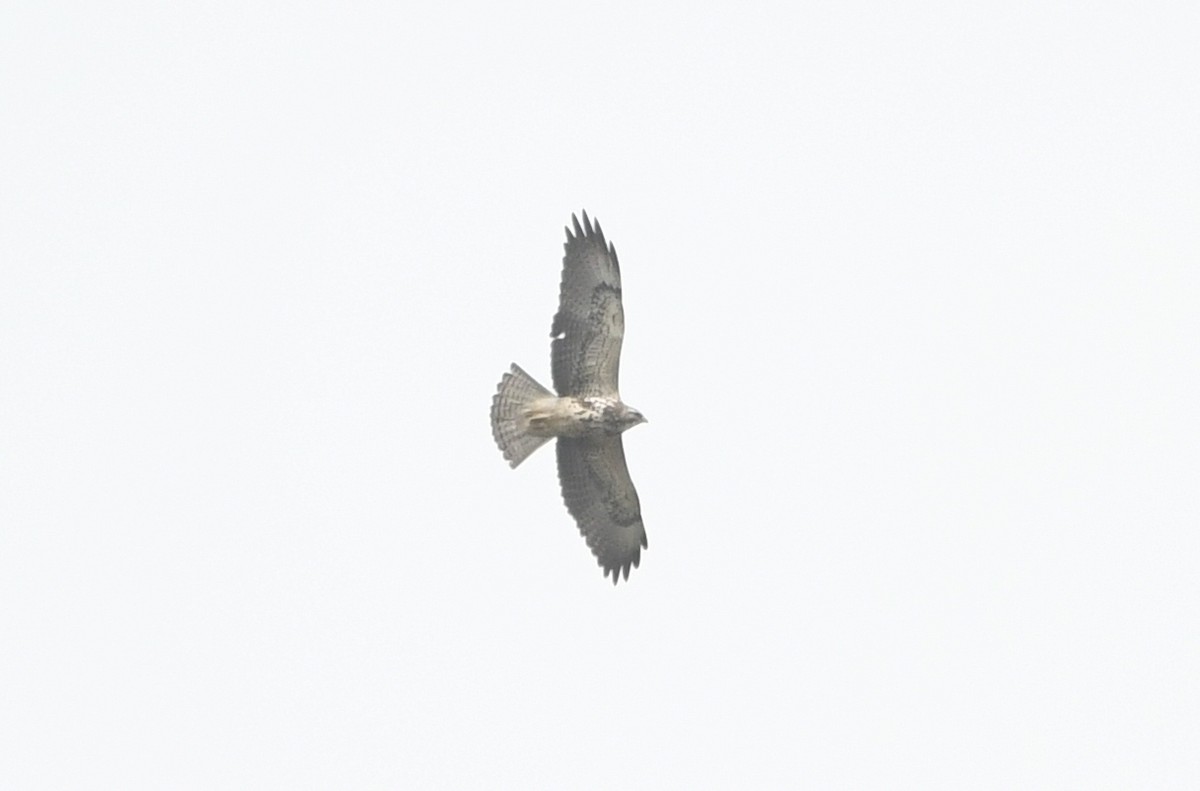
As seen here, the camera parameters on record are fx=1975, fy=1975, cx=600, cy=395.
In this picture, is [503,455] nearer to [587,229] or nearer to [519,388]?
[519,388]

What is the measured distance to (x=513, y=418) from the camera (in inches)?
752

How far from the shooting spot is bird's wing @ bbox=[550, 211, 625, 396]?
18.8 m

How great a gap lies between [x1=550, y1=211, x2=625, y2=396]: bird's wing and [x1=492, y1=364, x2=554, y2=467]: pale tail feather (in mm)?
367

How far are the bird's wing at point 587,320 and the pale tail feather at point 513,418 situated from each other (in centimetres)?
37

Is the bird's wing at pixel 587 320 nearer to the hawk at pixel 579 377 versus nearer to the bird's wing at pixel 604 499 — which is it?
the hawk at pixel 579 377

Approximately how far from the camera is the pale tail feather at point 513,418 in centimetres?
1908

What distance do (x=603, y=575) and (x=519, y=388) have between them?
241 centimetres

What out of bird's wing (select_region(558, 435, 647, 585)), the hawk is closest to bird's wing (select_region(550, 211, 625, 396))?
the hawk

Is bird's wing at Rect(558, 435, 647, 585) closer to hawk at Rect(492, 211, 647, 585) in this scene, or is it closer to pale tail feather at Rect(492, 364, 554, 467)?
hawk at Rect(492, 211, 647, 585)

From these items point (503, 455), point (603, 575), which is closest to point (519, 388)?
point (503, 455)

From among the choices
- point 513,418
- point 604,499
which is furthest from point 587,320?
point 604,499

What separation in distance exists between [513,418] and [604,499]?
1533 mm

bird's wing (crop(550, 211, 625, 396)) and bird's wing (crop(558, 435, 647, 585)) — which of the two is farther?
bird's wing (crop(558, 435, 647, 585))

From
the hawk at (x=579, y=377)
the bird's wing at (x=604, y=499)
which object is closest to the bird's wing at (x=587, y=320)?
the hawk at (x=579, y=377)
